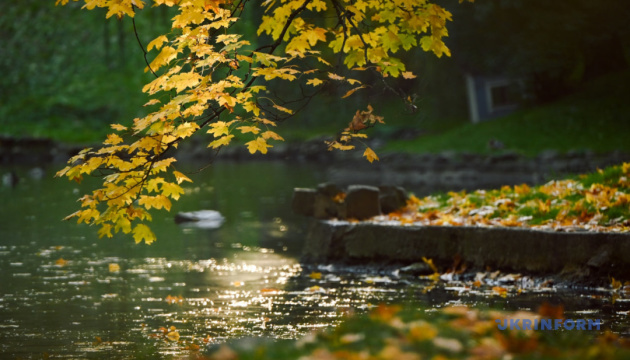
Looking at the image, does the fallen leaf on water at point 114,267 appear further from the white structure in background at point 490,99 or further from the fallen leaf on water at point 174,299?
the white structure in background at point 490,99

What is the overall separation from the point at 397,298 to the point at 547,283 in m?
1.72

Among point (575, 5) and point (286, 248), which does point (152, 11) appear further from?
point (286, 248)

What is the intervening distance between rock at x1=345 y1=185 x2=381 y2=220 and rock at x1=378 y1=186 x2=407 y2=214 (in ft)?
1.44

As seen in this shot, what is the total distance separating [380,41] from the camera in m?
8.16

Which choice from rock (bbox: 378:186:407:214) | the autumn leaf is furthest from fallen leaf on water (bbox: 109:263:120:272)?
rock (bbox: 378:186:407:214)

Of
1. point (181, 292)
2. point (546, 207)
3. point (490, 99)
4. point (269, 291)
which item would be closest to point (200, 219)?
point (181, 292)

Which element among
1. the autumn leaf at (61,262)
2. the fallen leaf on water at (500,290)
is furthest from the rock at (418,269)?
the autumn leaf at (61,262)

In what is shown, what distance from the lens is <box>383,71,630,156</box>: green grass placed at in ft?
115

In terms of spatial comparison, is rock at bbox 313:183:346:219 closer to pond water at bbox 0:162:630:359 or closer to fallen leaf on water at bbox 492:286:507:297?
pond water at bbox 0:162:630:359

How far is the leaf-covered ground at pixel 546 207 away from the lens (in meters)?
10.3

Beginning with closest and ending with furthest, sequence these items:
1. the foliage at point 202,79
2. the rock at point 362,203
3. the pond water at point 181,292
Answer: the foliage at point 202,79 → the pond water at point 181,292 → the rock at point 362,203

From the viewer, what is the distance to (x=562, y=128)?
3709cm

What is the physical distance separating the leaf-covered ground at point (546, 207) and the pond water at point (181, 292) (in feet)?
3.16

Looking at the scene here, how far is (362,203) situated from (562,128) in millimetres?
26385
